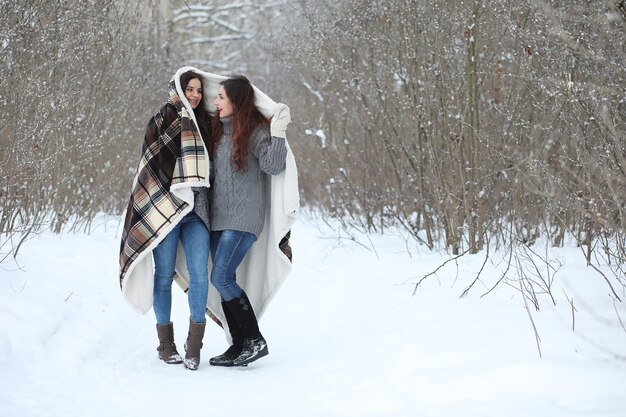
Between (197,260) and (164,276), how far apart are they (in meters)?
0.27

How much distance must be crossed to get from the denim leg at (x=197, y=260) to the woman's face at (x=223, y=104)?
0.62 m

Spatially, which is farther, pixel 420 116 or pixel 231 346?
pixel 420 116

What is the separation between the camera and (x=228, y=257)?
4.75 metres

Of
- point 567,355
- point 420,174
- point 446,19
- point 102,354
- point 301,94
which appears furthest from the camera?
point 301,94

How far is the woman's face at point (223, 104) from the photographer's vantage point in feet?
15.8

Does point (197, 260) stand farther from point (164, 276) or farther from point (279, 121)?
point (279, 121)

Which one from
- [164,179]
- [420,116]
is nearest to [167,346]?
[164,179]

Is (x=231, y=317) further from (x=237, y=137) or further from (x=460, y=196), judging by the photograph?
(x=460, y=196)

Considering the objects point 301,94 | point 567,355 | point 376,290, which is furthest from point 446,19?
point 301,94

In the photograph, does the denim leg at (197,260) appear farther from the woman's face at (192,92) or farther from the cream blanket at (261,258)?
the woman's face at (192,92)

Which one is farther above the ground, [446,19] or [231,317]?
[446,19]

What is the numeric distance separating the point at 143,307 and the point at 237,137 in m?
1.15

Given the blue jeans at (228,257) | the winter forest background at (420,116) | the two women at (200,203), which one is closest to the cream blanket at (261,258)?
the two women at (200,203)

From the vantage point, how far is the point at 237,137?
475 cm
